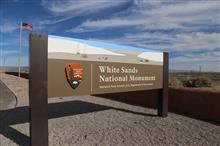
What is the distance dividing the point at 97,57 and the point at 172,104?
503 cm

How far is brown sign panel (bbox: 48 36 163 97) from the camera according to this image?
232 inches

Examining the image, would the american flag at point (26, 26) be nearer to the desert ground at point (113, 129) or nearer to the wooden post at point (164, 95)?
the desert ground at point (113, 129)

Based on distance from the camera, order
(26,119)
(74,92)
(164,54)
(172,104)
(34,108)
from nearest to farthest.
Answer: (34,108)
(74,92)
(26,119)
(164,54)
(172,104)

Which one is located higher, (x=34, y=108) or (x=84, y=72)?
(x=84, y=72)

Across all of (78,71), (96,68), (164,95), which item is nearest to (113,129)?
(96,68)

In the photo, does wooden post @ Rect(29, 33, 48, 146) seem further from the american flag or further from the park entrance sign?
the american flag

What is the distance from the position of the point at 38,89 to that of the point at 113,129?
3001 mm

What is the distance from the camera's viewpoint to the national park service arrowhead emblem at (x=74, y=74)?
6.12m

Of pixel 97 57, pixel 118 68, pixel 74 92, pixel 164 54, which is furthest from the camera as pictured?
pixel 164 54

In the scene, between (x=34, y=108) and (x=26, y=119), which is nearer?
(x=34, y=108)

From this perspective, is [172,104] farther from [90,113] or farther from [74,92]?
[74,92]

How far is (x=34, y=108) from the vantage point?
5.39 m

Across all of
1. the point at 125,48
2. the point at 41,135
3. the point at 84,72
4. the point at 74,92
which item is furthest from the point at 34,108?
the point at 125,48

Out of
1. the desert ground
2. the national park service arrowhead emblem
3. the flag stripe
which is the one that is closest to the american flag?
the flag stripe
